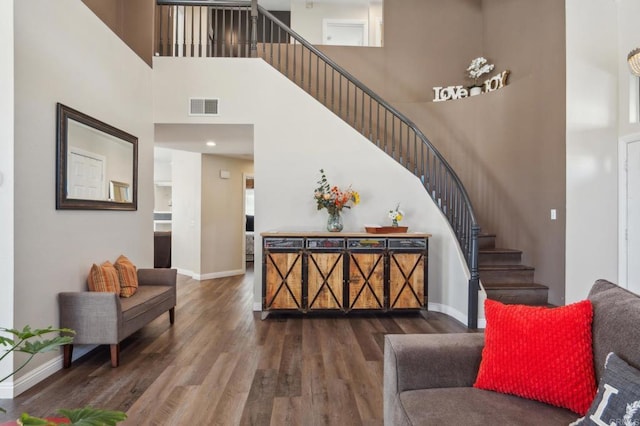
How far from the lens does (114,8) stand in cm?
410

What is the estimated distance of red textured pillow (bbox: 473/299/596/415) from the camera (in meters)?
1.32

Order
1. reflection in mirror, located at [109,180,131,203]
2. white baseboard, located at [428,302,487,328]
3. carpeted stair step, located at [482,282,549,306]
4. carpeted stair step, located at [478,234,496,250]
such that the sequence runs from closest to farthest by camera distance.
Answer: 1. reflection in mirror, located at [109,180,131,203]
2. white baseboard, located at [428,302,487,328]
3. carpeted stair step, located at [482,282,549,306]
4. carpeted stair step, located at [478,234,496,250]

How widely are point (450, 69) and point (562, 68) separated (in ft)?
6.79

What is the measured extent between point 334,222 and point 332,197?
0.32 m

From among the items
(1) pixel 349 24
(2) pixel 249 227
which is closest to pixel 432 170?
(1) pixel 349 24

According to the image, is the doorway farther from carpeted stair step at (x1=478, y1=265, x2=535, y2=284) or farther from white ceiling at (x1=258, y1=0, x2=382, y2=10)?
carpeted stair step at (x1=478, y1=265, x2=535, y2=284)

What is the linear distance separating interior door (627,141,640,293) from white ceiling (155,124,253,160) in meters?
4.41

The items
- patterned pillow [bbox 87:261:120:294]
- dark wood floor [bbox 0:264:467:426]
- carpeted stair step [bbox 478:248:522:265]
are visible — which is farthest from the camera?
carpeted stair step [bbox 478:248:522:265]

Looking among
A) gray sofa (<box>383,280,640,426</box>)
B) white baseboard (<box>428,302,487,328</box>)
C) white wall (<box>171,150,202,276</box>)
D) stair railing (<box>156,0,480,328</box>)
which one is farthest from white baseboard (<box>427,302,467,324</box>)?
white wall (<box>171,150,202,276</box>)

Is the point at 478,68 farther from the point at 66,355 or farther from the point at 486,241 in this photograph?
the point at 66,355

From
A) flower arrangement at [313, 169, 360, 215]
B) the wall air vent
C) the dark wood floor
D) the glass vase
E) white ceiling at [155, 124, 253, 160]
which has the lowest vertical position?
the dark wood floor

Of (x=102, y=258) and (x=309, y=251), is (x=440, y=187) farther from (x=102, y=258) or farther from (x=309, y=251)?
(x=102, y=258)

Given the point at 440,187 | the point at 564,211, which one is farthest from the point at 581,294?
the point at 440,187

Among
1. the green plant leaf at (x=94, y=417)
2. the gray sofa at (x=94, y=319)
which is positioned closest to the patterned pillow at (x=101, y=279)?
the gray sofa at (x=94, y=319)
